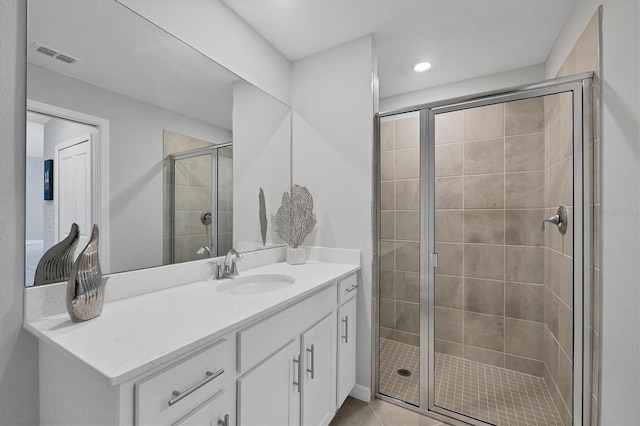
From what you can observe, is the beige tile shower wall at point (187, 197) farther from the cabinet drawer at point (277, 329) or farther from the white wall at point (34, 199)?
the cabinet drawer at point (277, 329)

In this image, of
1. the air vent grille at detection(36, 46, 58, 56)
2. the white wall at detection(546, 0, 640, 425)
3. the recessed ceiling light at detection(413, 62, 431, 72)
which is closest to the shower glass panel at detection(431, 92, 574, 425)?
the white wall at detection(546, 0, 640, 425)

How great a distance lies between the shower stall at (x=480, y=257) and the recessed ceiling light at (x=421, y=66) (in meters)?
0.73

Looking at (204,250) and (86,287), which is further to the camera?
(204,250)

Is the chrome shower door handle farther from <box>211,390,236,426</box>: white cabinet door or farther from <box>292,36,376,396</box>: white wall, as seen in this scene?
<box>292,36,376,396</box>: white wall

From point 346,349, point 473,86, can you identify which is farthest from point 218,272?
point 473,86

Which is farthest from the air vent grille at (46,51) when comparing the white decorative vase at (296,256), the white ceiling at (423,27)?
the white decorative vase at (296,256)

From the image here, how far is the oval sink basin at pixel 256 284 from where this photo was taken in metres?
1.43

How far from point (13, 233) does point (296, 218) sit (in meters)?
1.33

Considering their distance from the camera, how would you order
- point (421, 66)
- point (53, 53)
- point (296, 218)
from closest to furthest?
point (53, 53) → point (296, 218) → point (421, 66)

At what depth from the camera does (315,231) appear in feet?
6.41

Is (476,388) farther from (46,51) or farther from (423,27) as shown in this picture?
(46,51)

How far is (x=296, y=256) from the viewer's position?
5.97 feet

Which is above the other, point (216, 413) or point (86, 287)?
point (86, 287)

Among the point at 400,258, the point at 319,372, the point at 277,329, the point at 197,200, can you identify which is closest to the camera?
the point at 277,329
